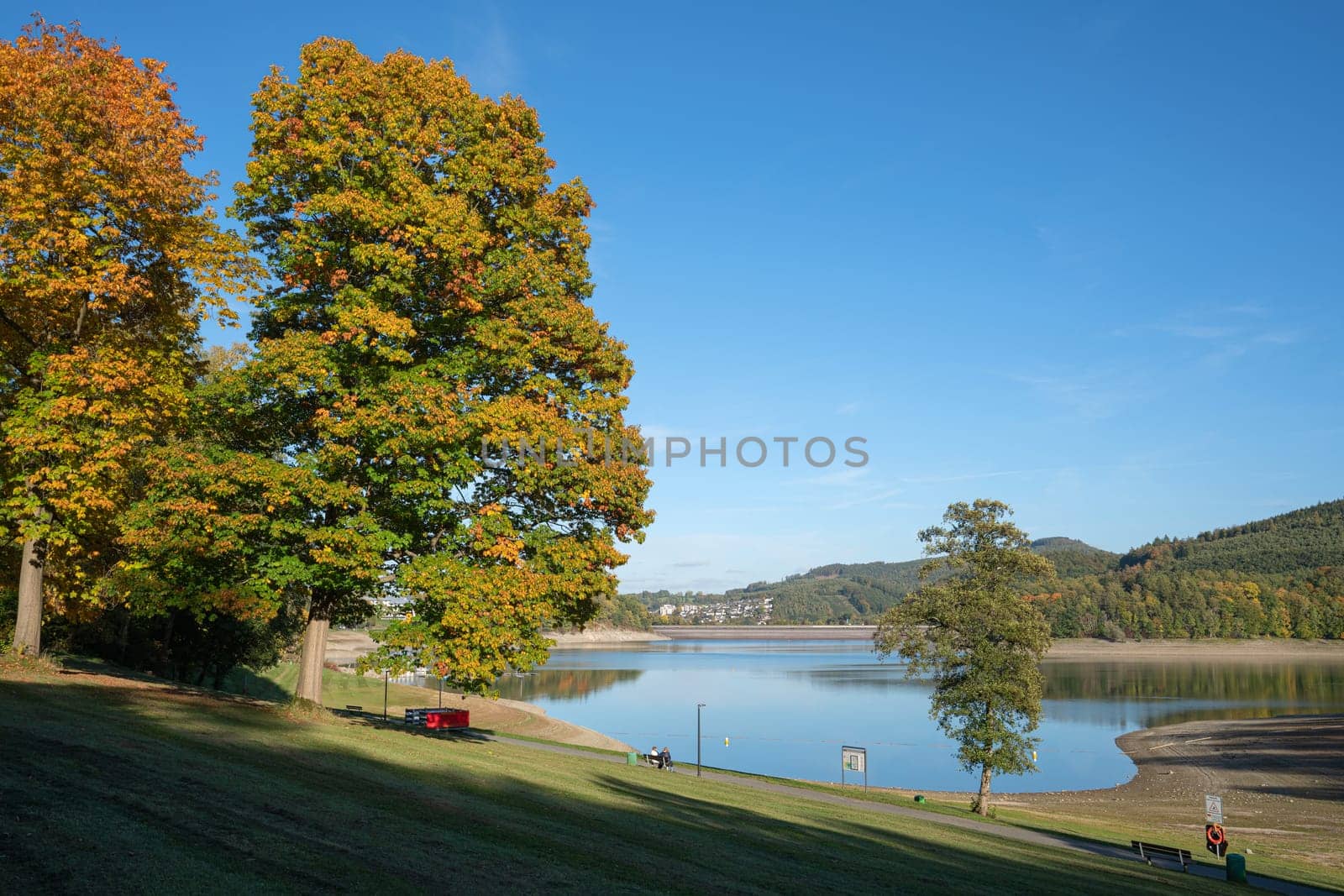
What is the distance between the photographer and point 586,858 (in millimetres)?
10773

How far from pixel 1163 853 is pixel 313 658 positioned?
77.5 feet

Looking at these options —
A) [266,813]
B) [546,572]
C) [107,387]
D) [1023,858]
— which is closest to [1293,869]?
[1023,858]

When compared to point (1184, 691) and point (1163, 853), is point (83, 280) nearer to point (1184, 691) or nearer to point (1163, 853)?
point (1163, 853)

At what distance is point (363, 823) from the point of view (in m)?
10.3

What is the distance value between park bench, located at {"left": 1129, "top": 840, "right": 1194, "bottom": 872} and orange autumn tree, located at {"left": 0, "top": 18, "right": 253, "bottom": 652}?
2763cm

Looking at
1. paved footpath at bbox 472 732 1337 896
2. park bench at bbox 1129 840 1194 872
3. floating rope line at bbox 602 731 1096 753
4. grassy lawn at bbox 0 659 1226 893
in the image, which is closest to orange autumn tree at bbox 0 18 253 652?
grassy lawn at bbox 0 659 1226 893

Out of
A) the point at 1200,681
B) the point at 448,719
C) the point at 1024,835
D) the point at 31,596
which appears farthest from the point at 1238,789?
the point at 1200,681

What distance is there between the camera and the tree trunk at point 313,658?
20.9m

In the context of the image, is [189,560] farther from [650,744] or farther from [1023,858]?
[650,744]

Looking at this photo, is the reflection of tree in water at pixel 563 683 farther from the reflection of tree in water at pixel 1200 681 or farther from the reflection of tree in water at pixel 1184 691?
the reflection of tree in water at pixel 1200 681

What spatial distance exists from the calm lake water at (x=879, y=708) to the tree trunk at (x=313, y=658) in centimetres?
1050

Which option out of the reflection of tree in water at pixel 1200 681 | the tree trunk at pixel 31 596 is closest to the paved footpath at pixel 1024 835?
the tree trunk at pixel 31 596

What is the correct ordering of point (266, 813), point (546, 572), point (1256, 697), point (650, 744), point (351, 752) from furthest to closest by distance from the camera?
point (1256, 697) → point (650, 744) → point (546, 572) → point (351, 752) → point (266, 813)

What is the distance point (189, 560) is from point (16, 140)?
960cm
